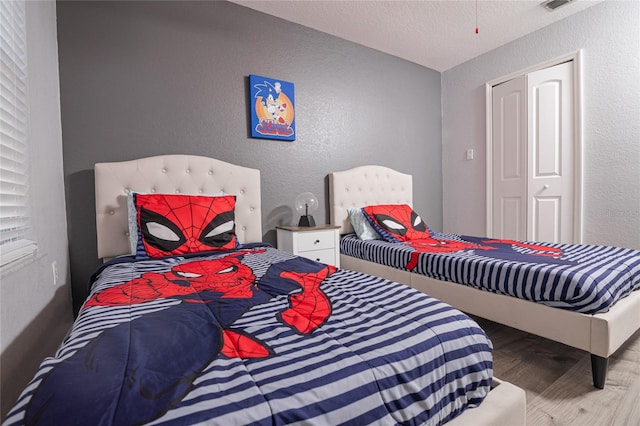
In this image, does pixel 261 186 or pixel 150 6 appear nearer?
pixel 150 6

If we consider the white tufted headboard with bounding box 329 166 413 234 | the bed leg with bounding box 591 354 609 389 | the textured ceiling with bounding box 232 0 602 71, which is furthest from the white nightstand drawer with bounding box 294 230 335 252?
the textured ceiling with bounding box 232 0 602 71

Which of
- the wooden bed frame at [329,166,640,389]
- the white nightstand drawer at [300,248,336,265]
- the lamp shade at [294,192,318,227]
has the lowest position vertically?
the wooden bed frame at [329,166,640,389]

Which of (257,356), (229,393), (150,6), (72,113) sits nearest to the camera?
(229,393)

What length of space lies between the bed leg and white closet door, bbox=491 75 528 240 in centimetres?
210

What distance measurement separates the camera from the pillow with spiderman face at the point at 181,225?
69.2 inches

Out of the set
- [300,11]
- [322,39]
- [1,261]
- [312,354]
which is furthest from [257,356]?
[322,39]

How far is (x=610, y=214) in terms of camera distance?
266cm

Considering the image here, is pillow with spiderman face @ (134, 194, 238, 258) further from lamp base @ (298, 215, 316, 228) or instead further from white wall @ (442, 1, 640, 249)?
white wall @ (442, 1, 640, 249)

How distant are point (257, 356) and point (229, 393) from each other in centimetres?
13

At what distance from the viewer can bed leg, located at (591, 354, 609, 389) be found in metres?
1.36

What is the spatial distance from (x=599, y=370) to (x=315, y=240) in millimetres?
1769

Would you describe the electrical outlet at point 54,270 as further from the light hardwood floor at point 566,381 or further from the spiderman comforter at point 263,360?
the light hardwood floor at point 566,381

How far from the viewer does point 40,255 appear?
1.36 metres

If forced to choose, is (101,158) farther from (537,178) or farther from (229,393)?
(537,178)
